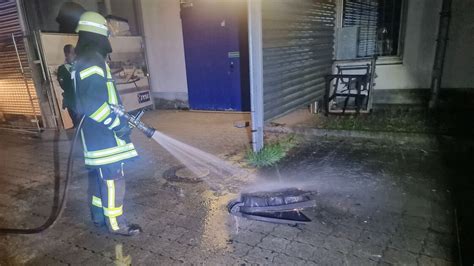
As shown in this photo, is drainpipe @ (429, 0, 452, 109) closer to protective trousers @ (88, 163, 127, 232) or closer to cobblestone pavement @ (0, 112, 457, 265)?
cobblestone pavement @ (0, 112, 457, 265)

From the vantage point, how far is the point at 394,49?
7926 mm

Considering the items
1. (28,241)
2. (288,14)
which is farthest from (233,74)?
(28,241)

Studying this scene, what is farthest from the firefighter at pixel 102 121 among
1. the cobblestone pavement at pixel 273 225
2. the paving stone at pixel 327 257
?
the paving stone at pixel 327 257

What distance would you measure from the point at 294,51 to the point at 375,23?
3.46 metres

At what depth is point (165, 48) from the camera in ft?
30.8

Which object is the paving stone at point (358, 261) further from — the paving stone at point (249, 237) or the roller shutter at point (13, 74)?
the roller shutter at point (13, 74)

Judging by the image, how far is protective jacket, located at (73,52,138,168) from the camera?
9.11ft

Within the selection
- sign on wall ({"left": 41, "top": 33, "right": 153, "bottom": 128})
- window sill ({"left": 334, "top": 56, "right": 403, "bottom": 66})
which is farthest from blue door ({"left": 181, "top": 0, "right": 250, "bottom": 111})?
window sill ({"left": 334, "top": 56, "right": 403, "bottom": 66})

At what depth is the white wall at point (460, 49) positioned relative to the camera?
6.70 m

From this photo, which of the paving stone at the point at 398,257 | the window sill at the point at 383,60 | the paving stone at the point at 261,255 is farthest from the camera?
the window sill at the point at 383,60

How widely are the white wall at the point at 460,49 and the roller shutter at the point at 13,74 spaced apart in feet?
32.5

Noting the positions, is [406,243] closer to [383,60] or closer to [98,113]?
[98,113]

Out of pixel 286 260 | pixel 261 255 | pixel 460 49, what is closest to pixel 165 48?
pixel 460 49

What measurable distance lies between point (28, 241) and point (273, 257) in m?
2.57
